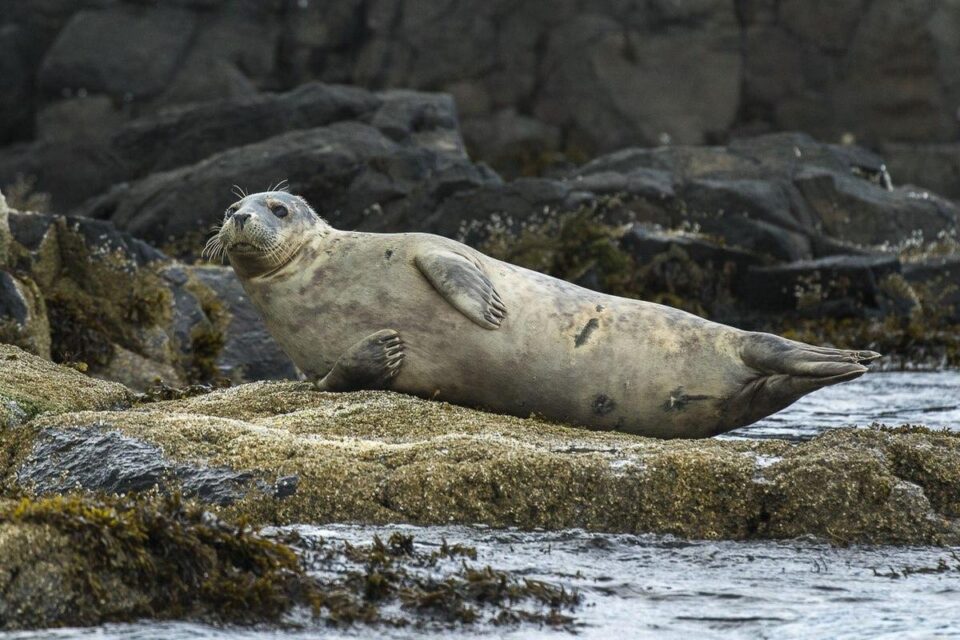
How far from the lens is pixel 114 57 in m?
25.2

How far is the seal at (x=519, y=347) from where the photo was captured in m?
7.03

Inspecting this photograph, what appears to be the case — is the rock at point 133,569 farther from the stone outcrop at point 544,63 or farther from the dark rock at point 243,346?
the stone outcrop at point 544,63

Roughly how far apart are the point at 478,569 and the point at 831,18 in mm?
22487

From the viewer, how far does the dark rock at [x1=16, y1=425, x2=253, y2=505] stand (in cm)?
561

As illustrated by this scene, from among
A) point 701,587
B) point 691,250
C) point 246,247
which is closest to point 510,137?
point 691,250

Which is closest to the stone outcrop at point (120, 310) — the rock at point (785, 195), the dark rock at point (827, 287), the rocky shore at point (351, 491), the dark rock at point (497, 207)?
the rocky shore at point (351, 491)

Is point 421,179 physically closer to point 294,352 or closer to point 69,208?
point 69,208

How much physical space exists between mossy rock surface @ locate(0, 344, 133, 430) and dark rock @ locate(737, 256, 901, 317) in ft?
27.7

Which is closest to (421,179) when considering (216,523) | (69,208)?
(69,208)

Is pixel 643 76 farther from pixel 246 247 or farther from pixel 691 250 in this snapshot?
pixel 246 247

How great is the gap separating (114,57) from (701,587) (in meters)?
22.1

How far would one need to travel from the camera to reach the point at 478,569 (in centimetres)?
478

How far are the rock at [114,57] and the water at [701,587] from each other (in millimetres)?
20923

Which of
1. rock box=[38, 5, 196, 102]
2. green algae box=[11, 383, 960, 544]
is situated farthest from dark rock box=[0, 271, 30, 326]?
rock box=[38, 5, 196, 102]
